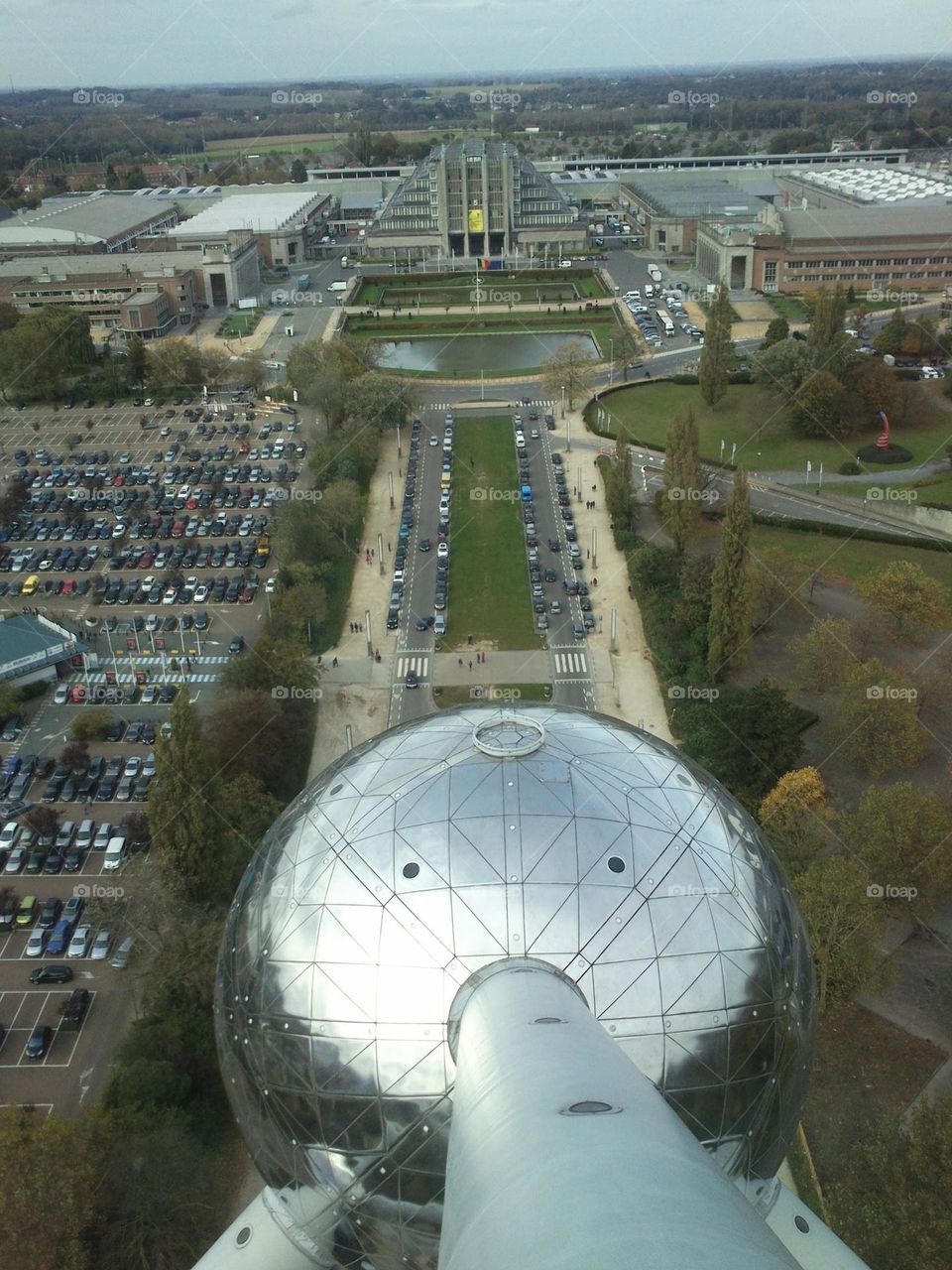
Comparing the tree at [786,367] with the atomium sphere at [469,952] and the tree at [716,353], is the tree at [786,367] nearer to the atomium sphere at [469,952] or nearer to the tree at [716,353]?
the tree at [716,353]

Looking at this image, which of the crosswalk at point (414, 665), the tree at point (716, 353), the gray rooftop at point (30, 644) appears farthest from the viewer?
the tree at point (716, 353)

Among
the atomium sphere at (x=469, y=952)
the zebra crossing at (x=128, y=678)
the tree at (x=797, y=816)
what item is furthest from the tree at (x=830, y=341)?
the atomium sphere at (x=469, y=952)

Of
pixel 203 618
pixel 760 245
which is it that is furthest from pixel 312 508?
pixel 760 245

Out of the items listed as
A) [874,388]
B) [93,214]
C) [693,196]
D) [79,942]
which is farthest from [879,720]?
[93,214]

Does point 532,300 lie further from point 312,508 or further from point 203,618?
point 203,618

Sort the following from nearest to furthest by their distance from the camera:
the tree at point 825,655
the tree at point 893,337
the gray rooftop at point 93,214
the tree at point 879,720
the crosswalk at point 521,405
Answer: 1. the tree at point 879,720
2. the tree at point 825,655
3. the crosswalk at point 521,405
4. the tree at point 893,337
5. the gray rooftop at point 93,214

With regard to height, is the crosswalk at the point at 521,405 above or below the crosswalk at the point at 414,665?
above

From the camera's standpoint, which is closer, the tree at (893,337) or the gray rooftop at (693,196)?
the tree at (893,337)

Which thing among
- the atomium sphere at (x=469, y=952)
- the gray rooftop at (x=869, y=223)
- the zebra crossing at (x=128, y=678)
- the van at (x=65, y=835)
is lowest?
the van at (x=65, y=835)
